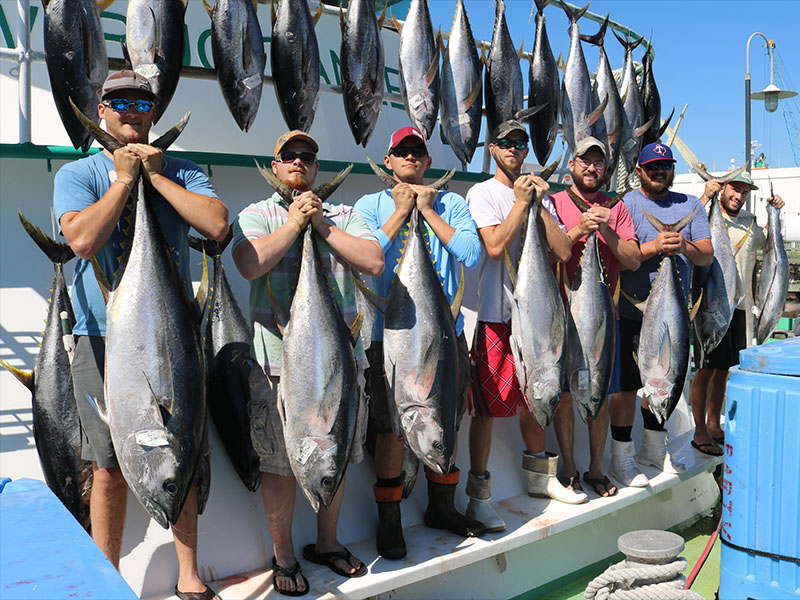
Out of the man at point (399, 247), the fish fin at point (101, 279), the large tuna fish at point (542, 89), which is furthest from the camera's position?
the large tuna fish at point (542, 89)

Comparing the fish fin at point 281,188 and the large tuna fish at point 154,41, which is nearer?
the fish fin at point 281,188

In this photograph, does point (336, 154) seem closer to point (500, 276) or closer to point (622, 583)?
point (500, 276)

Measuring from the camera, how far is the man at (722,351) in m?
4.34

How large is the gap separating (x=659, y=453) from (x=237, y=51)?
Answer: 2965 mm

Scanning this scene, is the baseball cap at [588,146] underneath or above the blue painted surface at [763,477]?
above

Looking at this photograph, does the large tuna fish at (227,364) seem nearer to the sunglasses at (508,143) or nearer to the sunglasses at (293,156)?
the sunglasses at (293,156)

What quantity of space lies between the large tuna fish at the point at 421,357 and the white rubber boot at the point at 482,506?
58cm

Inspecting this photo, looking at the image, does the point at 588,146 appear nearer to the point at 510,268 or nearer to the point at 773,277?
the point at 510,268

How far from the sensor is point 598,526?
3.69 metres

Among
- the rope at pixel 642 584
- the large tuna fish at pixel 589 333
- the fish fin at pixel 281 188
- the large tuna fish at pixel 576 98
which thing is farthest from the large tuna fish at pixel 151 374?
Answer: the large tuna fish at pixel 576 98

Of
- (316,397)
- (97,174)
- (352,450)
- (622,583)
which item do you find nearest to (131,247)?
(97,174)

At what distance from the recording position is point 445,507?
3148 mm

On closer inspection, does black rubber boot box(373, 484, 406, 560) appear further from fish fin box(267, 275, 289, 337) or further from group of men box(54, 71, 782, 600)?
fish fin box(267, 275, 289, 337)

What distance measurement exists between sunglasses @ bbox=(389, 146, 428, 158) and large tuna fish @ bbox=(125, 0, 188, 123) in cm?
93
